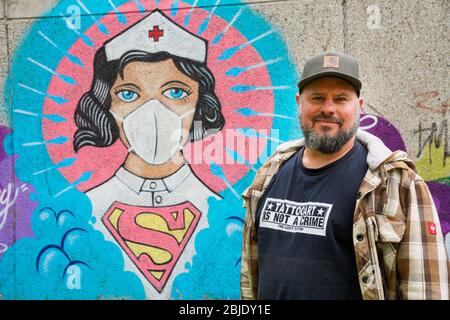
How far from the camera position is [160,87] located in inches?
178

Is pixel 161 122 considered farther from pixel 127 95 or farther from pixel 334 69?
pixel 334 69

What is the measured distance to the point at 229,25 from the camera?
4.39 meters

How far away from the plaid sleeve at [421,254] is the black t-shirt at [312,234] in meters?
0.20

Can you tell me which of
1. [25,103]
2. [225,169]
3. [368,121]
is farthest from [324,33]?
[25,103]

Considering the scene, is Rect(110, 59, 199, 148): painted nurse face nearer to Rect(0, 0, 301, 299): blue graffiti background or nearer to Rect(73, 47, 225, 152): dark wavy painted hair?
Rect(73, 47, 225, 152): dark wavy painted hair

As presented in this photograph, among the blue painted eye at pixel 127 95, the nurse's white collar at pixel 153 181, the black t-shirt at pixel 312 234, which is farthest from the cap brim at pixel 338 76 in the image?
the blue painted eye at pixel 127 95

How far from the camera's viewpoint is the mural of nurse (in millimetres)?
4480

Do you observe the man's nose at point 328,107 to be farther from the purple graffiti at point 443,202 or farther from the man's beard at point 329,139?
the purple graffiti at point 443,202

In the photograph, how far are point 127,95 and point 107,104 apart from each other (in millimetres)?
183

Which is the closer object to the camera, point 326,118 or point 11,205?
point 326,118

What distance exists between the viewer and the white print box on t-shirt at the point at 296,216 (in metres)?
2.38

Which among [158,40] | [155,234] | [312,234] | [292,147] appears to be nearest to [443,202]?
[292,147]

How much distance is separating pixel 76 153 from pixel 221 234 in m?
1.37

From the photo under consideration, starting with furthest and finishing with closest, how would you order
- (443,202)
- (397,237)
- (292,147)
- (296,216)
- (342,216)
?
(443,202) < (292,147) < (296,216) < (342,216) < (397,237)
